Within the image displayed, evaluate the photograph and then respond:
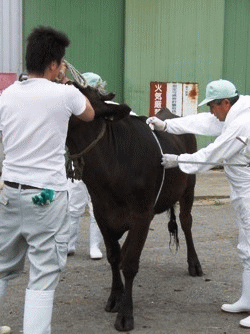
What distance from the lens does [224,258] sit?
686 cm

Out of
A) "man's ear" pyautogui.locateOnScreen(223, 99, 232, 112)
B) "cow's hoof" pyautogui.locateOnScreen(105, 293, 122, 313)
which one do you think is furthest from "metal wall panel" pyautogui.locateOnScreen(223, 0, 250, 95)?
"cow's hoof" pyautogui.locateOnScreen(105, 293, 122, 313)

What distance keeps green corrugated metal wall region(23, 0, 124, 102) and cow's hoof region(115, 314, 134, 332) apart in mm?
7375

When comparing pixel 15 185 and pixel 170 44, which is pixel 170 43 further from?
pixel 15 185

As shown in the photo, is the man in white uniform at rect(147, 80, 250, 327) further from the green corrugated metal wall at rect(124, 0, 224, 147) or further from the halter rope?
the green corrugated metal wall at rect(124, 0, 224, 147)

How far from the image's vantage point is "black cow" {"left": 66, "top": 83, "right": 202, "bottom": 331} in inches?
183

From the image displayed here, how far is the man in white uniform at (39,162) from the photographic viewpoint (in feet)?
12.5

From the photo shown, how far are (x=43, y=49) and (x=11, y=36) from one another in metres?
7.57

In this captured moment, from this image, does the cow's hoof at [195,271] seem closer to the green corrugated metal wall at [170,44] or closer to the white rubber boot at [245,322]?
the white rubber boot at [245,322]

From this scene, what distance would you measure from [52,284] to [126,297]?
45.5 inches

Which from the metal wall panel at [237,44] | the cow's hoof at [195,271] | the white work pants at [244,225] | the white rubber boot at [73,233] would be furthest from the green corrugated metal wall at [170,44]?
the white work pants at [244,225]

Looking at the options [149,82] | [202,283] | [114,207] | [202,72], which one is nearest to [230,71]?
[202,72]

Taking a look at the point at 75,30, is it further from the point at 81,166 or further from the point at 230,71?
the point at 81,166

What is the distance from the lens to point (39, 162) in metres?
3.88

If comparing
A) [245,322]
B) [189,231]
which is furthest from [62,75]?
[189,231]
